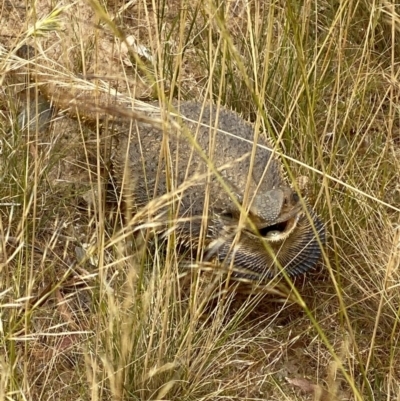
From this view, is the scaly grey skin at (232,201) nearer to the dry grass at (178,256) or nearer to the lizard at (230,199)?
the lizard at (230,199)

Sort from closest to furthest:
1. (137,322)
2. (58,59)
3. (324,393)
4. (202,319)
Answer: (137,322), (324,393), (202,319), (58,59)

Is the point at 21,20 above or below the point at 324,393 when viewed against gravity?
above

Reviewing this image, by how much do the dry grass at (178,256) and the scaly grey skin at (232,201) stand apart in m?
0.10

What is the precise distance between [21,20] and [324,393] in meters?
2.00

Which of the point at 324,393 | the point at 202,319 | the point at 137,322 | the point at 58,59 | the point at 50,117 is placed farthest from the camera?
the point at 58,59

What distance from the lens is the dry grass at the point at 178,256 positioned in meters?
1.99

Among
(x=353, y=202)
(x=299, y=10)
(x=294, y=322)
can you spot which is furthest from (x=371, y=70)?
(x=294, y=322)

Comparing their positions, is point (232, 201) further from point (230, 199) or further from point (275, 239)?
point (275, 239)

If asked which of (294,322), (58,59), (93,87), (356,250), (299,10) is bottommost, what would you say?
(294,322)

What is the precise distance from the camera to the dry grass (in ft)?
6.54

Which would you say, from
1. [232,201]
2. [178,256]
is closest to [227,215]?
[232,201]

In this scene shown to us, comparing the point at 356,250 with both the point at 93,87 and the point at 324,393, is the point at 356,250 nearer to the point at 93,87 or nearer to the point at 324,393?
the point at 324,393

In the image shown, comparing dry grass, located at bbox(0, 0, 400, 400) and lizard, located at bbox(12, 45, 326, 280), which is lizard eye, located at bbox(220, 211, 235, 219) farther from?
dry grass, located at bbox(0, 0, 400, 400)

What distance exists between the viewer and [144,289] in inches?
87.7
